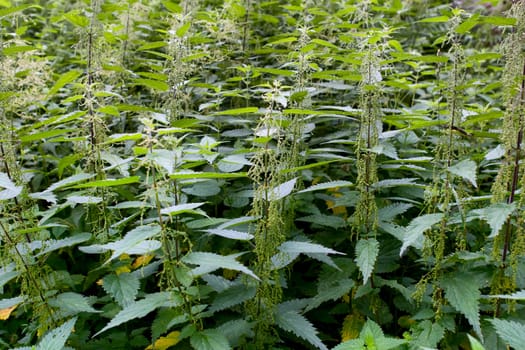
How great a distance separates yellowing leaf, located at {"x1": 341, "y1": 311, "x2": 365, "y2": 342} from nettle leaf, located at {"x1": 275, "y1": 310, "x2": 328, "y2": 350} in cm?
41

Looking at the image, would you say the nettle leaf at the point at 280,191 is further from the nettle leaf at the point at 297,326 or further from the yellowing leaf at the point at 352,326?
the yellowing leaf at the point at 352,326

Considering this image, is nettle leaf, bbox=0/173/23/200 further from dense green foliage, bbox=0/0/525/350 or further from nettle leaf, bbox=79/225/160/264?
nettle leaf, bbox=79/225/160/264

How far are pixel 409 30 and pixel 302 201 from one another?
2.97m

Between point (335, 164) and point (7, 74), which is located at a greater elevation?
point (7, 74)

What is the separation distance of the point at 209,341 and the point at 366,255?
0.82 meters

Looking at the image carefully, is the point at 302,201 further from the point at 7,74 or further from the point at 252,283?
the point at 7,74

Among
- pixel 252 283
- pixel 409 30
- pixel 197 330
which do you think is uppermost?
pixel 409 30

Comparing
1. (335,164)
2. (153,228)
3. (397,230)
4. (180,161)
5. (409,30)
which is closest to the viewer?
(153,228)

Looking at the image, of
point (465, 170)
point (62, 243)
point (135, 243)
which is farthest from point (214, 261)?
point (465, 170)

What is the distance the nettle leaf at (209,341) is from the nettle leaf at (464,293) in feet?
3.30

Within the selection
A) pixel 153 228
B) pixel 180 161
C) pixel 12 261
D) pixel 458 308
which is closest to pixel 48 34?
pixel 12 261

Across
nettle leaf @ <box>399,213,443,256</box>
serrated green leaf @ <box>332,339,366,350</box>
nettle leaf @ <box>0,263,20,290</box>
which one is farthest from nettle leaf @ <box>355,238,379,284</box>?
nettle leaf @ <box>0,263,20,290</box>

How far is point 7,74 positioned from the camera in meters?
3.12

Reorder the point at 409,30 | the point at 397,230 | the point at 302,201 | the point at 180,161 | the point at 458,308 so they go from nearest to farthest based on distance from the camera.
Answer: the point at 458,308
the point at 180,161
the point at 397,230
the point at 302,201
the point at 409,30
